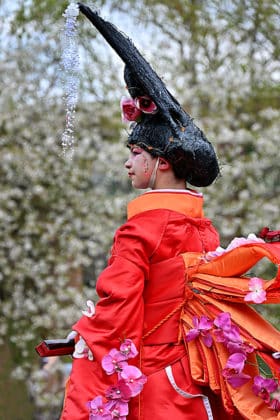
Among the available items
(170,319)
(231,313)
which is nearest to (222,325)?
(231,313)

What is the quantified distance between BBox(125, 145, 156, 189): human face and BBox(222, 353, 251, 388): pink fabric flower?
27.2 inches

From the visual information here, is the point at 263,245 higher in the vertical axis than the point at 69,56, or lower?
lower

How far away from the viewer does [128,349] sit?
2322 millimetres

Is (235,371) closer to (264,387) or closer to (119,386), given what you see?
(264,387)

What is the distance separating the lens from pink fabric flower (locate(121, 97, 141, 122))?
8.80 feet

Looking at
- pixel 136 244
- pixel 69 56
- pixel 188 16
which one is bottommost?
pixel 136 244

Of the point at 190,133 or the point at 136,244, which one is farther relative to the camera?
the point at 190,133

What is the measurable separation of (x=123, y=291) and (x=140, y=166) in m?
0.49

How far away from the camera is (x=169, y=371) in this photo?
2389mm

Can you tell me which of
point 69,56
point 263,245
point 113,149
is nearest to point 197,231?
point 263,245

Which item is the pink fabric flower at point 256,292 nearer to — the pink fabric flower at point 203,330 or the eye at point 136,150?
the pink fabric flower at point 203,330

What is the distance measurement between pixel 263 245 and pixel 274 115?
4.74 metres

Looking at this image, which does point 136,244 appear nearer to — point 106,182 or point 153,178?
point 153,178

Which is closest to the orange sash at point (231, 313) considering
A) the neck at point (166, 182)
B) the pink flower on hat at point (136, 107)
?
the neck at point (166, 182)
